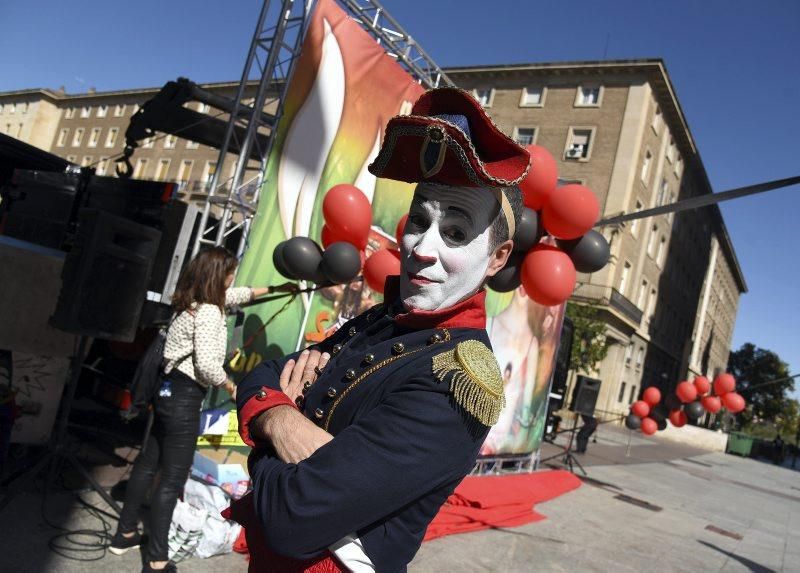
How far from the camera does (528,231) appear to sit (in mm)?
4184

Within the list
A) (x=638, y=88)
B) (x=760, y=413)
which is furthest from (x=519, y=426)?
(x=760, y=413)

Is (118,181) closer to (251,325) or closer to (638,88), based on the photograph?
(251,325)

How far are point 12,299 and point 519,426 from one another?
6482 millimetres

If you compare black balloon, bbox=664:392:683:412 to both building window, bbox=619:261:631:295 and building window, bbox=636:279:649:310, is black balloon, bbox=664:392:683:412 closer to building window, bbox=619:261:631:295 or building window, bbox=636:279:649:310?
building window, bbox=619:261:631:295

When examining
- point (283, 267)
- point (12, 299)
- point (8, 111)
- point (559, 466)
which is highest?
point (8, 111)

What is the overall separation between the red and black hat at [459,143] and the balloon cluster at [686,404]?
8.23 meters

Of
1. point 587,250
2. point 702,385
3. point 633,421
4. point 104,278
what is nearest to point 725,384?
point 702,385

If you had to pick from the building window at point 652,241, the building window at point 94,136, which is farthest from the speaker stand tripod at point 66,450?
the building window at point 94,136

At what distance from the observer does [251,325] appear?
555 cm

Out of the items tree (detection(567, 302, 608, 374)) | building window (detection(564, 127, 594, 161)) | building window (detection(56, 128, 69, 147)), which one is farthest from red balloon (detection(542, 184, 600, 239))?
building window (detection(56, 128, 69, 147))

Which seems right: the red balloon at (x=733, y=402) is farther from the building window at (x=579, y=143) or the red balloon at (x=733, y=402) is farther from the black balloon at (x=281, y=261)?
the building window at (x=579, y=143)

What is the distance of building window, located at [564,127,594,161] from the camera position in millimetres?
27969

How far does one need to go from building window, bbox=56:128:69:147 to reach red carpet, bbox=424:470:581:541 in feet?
183

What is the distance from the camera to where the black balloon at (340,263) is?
447 cm
